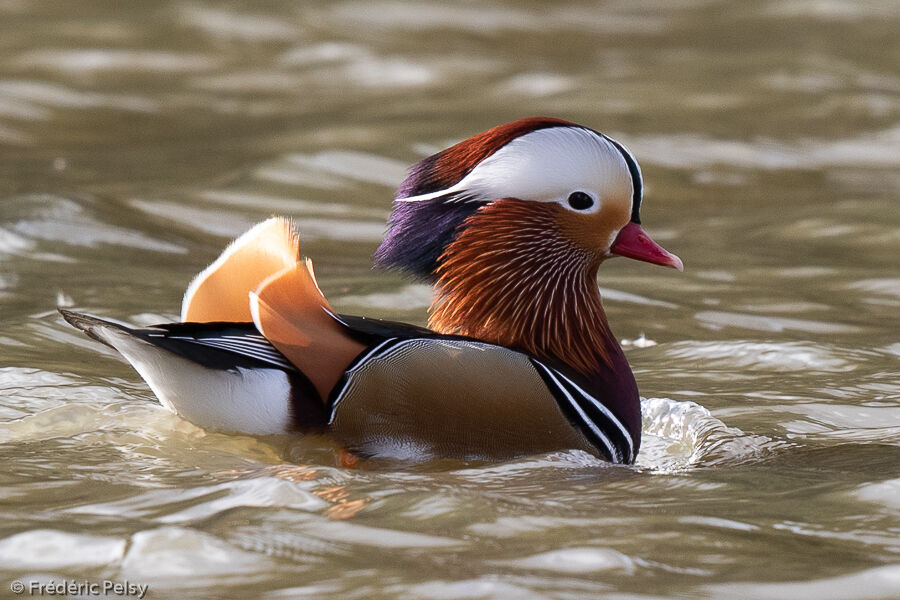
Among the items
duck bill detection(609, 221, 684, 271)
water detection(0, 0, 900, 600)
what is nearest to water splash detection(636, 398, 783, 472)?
water detection(0, 0, 900, 600)

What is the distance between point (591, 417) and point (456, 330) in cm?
44

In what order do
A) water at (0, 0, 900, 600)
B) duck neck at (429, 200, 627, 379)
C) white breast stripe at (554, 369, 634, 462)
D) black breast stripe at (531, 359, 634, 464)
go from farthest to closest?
duck neck at (429, 200, 627, 379), white breast stripe at (554, 369, 634, 462), black breast stripe at (531, 359, 634, 464), water at (0, 0, 900, 600)

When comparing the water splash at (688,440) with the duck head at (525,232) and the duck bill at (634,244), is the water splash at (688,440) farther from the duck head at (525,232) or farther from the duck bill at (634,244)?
the duck bill at (634,244)

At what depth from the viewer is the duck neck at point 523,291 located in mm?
3570

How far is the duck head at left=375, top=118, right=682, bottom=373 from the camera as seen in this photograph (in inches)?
135

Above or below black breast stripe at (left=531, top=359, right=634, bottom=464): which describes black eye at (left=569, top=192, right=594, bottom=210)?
above

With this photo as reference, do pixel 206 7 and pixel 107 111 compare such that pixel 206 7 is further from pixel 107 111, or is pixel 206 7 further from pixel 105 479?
pixel 105 479

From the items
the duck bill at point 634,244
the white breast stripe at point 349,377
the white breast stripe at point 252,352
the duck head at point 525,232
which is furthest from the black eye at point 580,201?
the white breast stripe at point 252,352

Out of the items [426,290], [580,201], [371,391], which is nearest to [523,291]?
[580,201]

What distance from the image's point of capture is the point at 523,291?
11.8 ft

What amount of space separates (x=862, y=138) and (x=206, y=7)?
5.15m

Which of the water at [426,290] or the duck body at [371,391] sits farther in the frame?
the duck body at [371,391]

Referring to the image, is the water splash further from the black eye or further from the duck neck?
the black eye

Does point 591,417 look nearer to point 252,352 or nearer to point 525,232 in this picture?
point 525,232
